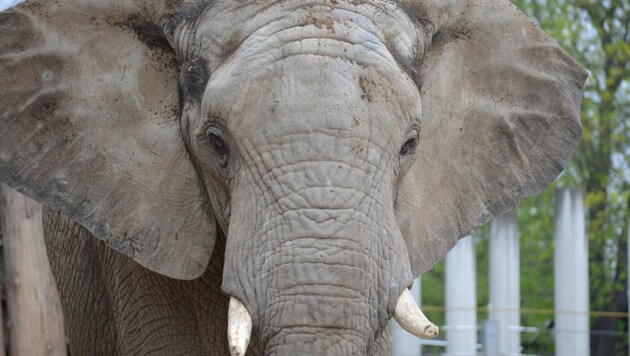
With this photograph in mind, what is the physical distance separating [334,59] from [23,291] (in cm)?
427

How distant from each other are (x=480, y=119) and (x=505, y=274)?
16.8ft

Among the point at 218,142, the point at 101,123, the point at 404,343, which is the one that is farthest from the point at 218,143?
the point at 404,343

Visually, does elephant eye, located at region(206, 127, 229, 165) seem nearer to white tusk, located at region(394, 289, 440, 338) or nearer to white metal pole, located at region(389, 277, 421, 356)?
white tusk, located at region(394, 289, 440, 338)

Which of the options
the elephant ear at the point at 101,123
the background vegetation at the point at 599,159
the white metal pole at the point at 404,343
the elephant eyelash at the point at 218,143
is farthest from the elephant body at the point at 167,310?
the background vegetation at the point at 599,159

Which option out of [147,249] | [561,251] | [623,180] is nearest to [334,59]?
[147,249]

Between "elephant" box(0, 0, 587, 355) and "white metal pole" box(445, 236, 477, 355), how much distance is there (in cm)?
469

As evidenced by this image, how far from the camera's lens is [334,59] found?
4504mm

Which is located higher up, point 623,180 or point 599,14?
point 599,14

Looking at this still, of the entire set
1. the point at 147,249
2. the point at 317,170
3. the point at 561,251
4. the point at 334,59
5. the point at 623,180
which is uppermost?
the point at 334,59

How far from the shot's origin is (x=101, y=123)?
5078 millimetres

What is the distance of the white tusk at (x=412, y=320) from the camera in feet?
14.2

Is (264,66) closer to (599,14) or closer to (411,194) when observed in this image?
(411,194)

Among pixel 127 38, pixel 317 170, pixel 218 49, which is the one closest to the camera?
pixel 317 170

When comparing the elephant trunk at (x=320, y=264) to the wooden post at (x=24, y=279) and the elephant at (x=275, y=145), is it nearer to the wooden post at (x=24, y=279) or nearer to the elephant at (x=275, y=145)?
the elephant at (x=275, y=145)
